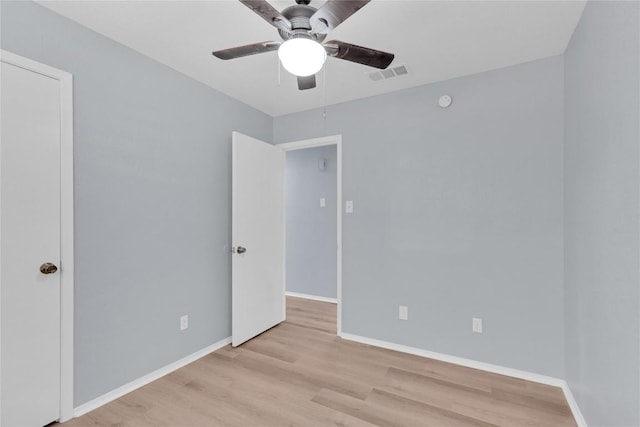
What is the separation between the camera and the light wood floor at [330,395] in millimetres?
1850

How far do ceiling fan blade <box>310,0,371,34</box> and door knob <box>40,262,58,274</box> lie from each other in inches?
78.7

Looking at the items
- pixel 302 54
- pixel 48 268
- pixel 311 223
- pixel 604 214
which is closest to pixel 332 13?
pixel 302 54

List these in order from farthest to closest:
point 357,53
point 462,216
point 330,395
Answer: point 462,216 → point 330,395 → point 357,53

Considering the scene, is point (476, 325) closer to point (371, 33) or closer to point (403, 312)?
point (403, 312)

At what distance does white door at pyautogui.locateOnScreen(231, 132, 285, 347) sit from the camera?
2.89 meters

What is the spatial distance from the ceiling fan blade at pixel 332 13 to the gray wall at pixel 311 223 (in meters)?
3.00

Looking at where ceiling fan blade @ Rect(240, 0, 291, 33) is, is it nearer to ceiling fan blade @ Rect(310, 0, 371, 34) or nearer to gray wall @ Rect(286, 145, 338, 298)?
ceiling fan blade @ Rect(310, 0, 371, 34)

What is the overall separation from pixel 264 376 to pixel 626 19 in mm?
2915

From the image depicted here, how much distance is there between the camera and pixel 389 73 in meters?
2.54

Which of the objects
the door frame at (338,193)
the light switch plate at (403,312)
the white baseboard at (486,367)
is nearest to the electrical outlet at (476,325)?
the white baseboard at (486,367)

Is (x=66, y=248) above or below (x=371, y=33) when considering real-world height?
below

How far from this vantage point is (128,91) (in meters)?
2.17

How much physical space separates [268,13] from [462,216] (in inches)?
83.4

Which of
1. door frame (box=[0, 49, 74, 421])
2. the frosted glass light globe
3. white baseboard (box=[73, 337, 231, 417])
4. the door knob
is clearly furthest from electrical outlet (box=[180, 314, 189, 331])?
the frosted glass light globe
